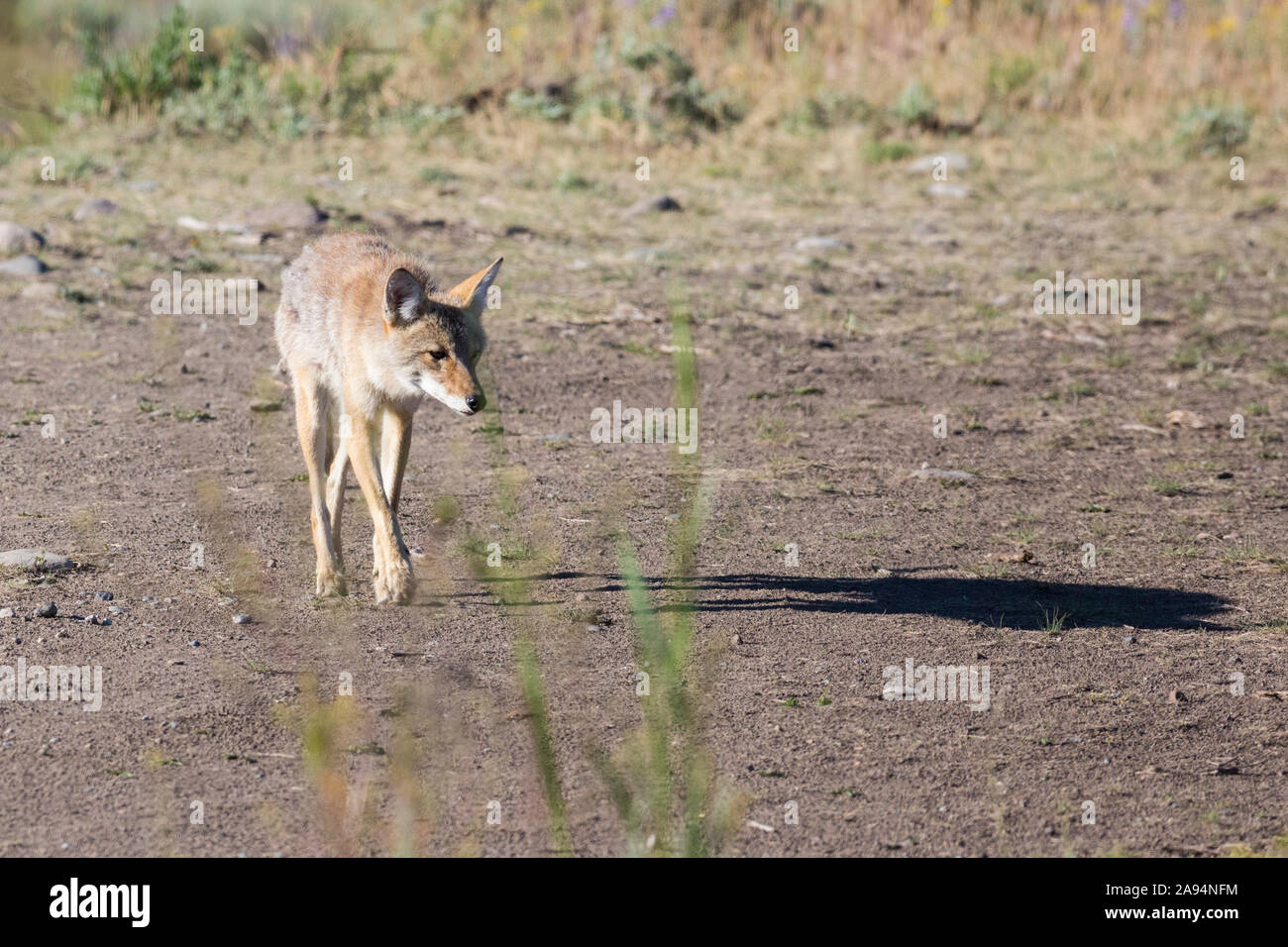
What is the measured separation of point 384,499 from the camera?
654 centimetres

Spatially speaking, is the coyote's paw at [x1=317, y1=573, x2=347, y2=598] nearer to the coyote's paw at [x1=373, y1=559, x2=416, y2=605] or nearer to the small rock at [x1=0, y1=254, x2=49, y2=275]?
the coyote's paw at [x1=373, y1=559, x2=416, y2=605]

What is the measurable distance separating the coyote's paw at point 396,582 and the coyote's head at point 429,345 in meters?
0.71

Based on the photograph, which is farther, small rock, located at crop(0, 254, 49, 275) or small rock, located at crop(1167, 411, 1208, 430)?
small rock, located at crop(0, 254, 49, 275)

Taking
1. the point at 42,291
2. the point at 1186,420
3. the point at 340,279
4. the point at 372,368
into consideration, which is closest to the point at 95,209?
the point at 42,291

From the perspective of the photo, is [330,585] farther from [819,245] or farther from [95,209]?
[95,209]

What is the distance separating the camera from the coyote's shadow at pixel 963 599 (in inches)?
267

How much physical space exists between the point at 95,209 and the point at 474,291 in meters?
8.15

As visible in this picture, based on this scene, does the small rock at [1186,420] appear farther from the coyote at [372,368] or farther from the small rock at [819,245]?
the coyote at [372,368]

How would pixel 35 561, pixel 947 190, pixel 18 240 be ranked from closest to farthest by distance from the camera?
pixel 35 561
pixel 18 240
pixel 947 190

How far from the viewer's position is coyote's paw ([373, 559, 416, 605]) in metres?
6.42

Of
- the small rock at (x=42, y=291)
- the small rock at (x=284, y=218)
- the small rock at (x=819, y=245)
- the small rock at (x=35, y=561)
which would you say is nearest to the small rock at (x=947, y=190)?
the small rock at (x=819, y=245)

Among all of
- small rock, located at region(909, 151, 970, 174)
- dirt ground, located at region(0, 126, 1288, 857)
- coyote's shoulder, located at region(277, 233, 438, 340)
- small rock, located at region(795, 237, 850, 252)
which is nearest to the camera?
dirt ground, located at region(0, 126, 1288, 857)

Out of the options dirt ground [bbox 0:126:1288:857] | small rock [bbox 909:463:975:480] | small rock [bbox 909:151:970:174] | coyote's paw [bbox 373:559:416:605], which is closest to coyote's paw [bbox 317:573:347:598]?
dirt ground [bbox 0:126:1288:857]
